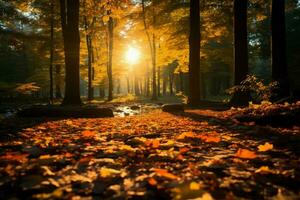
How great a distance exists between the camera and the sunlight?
109 feet

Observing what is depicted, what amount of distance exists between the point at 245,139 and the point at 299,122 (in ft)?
5.30

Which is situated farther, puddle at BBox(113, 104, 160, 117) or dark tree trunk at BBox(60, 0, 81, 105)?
puddle at BBox(113, 104, 160, 117)

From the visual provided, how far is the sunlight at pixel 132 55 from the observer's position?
109ft

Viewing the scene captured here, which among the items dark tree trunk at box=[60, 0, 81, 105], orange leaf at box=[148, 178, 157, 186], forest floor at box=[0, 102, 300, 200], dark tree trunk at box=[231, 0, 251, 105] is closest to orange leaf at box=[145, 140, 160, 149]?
forest floor at box=[0, 102, 300, 200]

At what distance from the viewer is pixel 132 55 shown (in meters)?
35.1

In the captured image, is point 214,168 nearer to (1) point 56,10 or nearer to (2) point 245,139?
(2) point 245,139

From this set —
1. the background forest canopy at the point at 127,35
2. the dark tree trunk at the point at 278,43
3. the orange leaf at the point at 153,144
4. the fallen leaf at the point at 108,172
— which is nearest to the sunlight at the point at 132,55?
the background forest canopy at the point at 127,35

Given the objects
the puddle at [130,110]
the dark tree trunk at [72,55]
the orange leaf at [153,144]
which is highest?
the dark tree trunk at [72,55]

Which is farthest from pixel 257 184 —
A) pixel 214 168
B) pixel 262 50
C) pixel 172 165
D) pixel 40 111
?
pixel 262 50

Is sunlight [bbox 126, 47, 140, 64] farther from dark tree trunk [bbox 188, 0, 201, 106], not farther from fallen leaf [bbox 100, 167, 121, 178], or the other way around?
fallen leaf [bbox 100, 167, 121, 178]

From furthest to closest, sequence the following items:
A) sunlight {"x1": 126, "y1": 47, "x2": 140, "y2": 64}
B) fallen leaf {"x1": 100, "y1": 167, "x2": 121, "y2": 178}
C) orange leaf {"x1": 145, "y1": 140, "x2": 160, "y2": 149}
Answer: sunlight {"x1": 126, "y1": 47, "x2": 140, "y2": 64}
orange leaf {"x1": 145, "y1": 140, "x2": 160, "y2": 149}
fallen leaf {"x1": 100, "y1": 167, "x2": 121, "y2": 178}

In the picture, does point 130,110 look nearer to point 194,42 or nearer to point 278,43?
point 194,42

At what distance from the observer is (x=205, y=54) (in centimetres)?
2167

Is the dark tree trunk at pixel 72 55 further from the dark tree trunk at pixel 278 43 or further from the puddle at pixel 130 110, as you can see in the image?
the dark tree trunk at pixel 278 43
